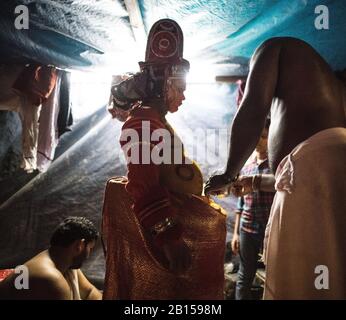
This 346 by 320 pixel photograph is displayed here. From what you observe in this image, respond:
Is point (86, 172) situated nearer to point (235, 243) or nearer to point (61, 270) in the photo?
point (61, 270)

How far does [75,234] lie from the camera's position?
3.50 m

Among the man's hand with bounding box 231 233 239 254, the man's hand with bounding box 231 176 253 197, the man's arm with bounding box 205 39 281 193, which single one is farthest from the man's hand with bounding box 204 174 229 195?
the man's hand with bounding box 231 233 239 254

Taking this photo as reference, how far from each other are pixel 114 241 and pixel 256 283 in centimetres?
307

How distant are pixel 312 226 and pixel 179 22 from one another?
93.1 inches

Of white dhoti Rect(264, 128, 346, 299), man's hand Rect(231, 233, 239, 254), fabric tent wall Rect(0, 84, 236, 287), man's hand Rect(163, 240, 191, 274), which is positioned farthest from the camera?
fabric tent wall Rect(0, 84, 236, 287)

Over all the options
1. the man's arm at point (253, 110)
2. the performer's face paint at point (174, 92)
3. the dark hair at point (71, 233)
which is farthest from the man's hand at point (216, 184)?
the dark hair at point (71, 233)

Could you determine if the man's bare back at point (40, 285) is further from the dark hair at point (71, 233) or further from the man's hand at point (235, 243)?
the man's hand at point (235, 243)

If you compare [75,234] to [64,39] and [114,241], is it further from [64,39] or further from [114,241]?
[64,39]

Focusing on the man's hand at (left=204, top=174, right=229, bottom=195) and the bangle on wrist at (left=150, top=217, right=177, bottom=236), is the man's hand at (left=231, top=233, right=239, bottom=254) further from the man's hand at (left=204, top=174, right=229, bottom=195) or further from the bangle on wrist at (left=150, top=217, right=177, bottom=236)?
the bangle on wrist at (left=150, top=217, right=177, bottom=236)

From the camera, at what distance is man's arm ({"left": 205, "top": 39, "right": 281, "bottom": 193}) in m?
1.70

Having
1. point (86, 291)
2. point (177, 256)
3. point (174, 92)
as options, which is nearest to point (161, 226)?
point (177, 256)

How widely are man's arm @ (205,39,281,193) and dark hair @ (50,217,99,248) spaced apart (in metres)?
2.23

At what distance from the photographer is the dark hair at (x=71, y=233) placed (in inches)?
134
